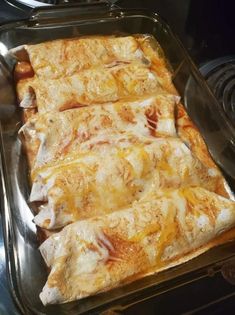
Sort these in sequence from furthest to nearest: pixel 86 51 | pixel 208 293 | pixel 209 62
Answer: pixel 209 62, pixel 86 51, pixel 208 293

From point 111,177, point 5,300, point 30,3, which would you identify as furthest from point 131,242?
point 30,3

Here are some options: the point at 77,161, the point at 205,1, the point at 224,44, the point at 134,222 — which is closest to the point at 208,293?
the point at 134,222

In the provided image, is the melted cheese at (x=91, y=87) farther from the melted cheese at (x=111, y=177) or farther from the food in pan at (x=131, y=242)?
the food in pan at (x=131, y=242)

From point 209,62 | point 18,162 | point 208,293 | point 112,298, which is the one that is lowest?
point 208,293

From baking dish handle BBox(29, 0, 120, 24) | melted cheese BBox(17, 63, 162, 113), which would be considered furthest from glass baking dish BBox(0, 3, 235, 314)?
melted cheese BBox(17, 63, 162, 113)

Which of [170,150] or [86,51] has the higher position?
[86,51]

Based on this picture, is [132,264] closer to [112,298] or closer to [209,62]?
[112,298]

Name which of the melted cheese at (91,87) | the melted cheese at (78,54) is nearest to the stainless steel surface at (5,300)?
the melted cheese at (91,87)
